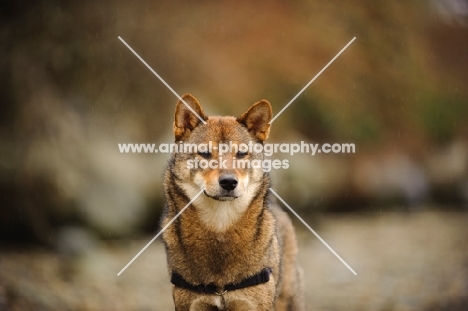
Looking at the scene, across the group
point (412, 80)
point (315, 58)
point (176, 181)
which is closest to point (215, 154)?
point (176, 181)

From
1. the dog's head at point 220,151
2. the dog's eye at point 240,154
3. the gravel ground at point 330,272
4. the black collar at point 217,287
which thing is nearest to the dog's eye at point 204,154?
the dog's head at point 220,151

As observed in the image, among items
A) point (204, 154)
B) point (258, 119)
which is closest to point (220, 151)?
point (204, 154)

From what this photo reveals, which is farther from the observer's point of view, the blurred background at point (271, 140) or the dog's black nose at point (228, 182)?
the blurred background at point (271, 140)

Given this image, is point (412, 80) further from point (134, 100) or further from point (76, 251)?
point (76, 251)

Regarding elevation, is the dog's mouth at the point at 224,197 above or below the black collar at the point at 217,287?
above

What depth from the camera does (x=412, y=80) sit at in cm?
816

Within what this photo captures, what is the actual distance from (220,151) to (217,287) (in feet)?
2.91

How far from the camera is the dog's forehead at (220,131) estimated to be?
382 centimetres

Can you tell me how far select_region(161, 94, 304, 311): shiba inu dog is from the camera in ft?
11.9

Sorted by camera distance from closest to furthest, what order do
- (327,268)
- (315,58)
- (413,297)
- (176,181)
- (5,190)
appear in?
(176,181) → (413,297) → (5,190) → (327,268) → (315,58)

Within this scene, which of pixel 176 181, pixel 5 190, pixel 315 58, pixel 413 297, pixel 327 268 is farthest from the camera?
pixel 315 58

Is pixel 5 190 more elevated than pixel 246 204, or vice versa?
pixel 5 190

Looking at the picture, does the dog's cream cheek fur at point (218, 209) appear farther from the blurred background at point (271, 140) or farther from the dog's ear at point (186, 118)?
the blurred background at point (271, 140)

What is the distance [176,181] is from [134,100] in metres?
4.02
